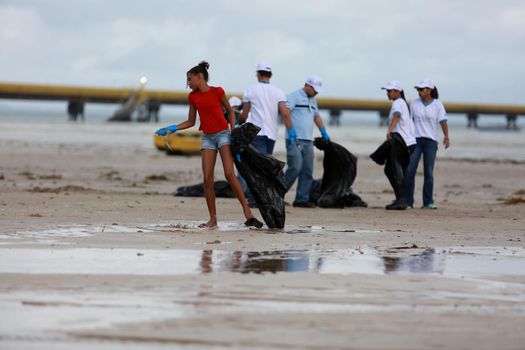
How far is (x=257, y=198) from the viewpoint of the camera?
35.2ft

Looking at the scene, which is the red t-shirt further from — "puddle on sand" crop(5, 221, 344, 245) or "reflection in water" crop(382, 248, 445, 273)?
"reflection in water" crop(382, 248, 445, 273)

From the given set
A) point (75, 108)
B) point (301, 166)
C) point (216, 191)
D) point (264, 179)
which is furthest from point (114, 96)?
point (264, 179)

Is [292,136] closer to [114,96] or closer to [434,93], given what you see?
[434,93]

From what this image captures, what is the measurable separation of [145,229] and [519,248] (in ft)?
10.7

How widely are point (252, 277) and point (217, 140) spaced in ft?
11.1

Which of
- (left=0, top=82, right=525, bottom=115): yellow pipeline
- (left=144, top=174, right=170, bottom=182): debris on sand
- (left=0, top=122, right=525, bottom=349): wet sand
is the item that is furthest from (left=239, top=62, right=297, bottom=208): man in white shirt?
(left=0, top=82, right=525, bottom=115): yellow pipeline

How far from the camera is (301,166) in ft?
44.3

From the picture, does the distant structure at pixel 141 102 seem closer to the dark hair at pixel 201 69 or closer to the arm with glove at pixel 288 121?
the arm with glove at pixel 288 121

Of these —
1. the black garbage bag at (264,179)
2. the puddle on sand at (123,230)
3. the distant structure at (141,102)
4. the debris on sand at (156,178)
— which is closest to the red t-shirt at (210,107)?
the black garbage bag at (264,179)

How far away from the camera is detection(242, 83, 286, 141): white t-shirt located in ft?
41.3

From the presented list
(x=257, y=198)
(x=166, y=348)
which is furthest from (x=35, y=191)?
(x=166, y=348)

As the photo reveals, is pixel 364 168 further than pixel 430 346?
Yes

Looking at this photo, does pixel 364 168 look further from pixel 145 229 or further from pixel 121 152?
pixel 145 229

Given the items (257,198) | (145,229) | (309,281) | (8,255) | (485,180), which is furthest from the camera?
(485,180)
